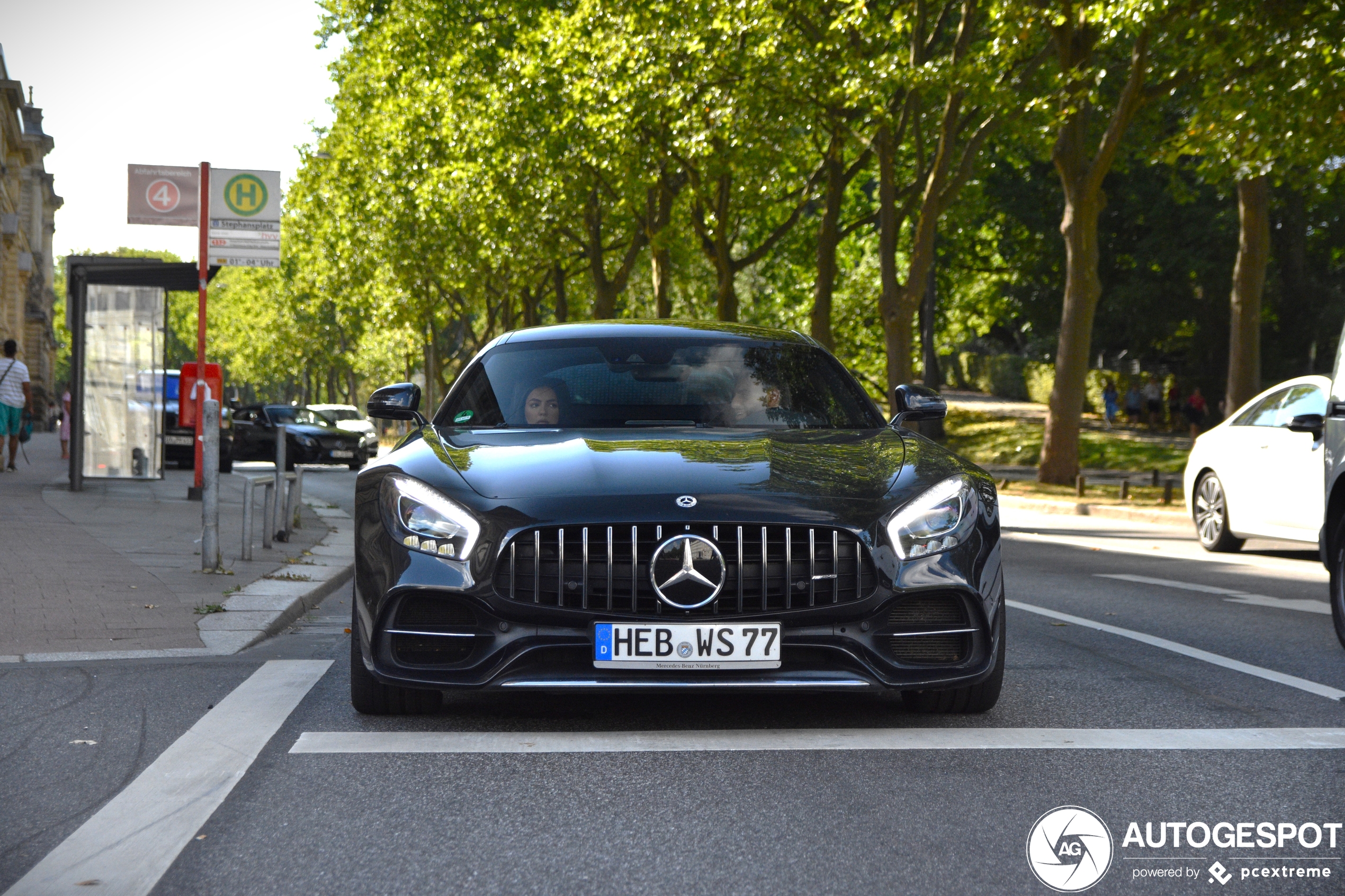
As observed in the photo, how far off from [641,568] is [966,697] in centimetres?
130

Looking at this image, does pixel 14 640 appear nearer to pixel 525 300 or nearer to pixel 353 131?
pixel 525 300

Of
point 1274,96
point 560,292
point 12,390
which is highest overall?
point 1274,96

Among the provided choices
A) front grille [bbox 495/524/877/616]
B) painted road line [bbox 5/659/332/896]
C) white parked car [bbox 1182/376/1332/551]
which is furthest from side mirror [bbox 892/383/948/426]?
white parked car [bbox 1182/376/1332/551]

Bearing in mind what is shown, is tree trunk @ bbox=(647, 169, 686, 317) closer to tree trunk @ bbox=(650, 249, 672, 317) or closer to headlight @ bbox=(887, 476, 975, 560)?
tree trunk @ bbox=(650, 249, 672, 317)

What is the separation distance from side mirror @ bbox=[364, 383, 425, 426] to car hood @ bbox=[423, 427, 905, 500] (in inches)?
18.9

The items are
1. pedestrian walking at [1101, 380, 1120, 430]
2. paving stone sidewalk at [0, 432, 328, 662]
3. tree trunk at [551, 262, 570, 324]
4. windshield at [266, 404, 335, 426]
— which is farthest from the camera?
pedestrian walking at [1101, 380, 1120, 430]

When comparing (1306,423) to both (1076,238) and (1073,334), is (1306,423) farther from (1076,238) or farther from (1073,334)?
(1076,238)

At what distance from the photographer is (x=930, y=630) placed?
4.87 meters

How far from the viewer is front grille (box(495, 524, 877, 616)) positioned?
4.71m

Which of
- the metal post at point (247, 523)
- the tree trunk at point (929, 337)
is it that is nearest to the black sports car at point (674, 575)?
the metal post at point (247, 523)

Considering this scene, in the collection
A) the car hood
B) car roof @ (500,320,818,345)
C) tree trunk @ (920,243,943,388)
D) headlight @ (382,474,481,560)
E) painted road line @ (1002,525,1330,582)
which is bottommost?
painted road line @ (1002,525,1330,582)

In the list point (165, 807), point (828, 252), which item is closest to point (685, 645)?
point (165, 807)

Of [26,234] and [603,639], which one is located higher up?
[26,234]

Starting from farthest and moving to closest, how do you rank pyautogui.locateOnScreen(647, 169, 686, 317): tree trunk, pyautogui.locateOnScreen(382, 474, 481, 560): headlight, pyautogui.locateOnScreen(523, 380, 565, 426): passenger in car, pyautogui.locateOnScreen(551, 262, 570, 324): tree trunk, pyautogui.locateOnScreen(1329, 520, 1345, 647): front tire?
1. pyautogui.locateOnScreen(551, 262, 570, 324): tree trunk
2. pyautogui.locateOnScreen(647, 169, 686, 317): tree trunk
3. pyautogui.locateOnScreen(1329, 520, 1345, 647): front tire
4. pyautogui.locateOnScreen(523, 380, 565, 426): passenger in car
5. pyautogui.locateOnScreen(382, 474, 481, 560): headlight
